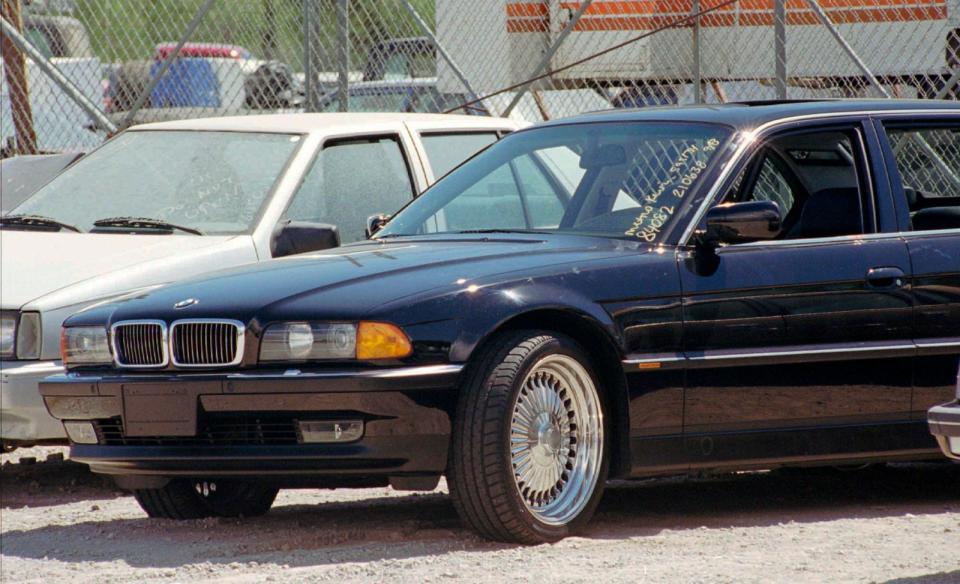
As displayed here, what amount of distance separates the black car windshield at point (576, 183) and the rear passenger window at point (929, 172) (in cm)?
95

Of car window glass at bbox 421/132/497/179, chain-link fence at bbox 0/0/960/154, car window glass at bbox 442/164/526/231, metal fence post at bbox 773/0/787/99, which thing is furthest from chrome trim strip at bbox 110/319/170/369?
metal fence post at bbox 773/0/787/99

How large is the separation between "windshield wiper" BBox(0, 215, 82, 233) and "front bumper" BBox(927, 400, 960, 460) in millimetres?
4438

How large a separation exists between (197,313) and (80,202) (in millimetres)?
2974

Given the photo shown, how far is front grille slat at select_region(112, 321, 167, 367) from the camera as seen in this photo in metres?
5.91

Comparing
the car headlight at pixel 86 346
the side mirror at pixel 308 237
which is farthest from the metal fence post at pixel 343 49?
the car headlight at pixel 86 346

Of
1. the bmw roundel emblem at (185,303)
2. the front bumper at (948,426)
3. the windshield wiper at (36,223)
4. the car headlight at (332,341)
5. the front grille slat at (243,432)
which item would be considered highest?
the windshield wiper at (36,223)

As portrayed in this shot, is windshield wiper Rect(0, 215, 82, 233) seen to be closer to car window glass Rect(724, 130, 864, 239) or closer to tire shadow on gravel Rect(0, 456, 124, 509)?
tire shadow on gravel Rect(0, 456, 124, 509)

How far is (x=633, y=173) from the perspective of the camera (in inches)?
258

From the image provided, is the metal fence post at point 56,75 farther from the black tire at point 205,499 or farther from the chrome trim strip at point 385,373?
the chrome trim strip at point 385,373

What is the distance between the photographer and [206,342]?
580 centimetres

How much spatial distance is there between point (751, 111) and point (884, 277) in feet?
2.70

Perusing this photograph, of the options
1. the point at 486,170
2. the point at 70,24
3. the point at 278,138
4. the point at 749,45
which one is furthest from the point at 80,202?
the point at 70,24

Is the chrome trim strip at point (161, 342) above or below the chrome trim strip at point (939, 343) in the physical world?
above

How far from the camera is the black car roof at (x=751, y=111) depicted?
21.9ft
